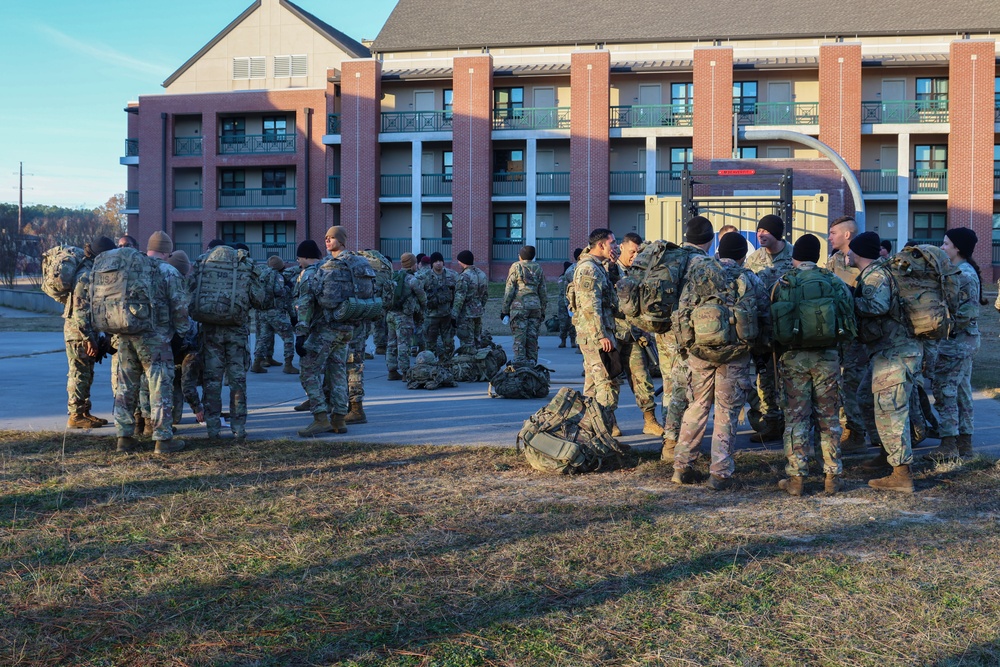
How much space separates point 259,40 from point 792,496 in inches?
Answer: 1768

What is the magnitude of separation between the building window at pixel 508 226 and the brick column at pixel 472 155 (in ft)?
4.71

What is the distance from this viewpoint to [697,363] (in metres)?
7.09

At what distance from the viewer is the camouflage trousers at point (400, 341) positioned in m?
14.2

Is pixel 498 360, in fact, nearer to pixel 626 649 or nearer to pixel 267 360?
pixel 267 360

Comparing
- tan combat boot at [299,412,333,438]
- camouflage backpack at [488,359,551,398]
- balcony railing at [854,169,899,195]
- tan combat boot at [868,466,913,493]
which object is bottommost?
tan combat boot at [868,466,913,493]

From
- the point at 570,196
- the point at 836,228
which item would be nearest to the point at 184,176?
the point at 570,196

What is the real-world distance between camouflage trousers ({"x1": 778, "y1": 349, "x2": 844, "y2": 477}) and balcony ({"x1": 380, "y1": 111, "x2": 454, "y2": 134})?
3604 cm

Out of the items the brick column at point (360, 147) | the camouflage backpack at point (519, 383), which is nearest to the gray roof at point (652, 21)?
the brick column at point (360, 147)

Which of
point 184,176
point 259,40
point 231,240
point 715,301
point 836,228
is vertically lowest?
point 715,301

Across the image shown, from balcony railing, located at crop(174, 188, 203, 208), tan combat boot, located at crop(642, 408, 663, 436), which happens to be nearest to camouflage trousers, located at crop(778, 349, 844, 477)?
tan combat boot, located at crop(642, 408, 663, 436)

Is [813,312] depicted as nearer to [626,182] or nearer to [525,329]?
[525,329]

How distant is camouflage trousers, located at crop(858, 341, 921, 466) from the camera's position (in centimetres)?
703

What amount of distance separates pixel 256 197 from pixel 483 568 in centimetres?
4339

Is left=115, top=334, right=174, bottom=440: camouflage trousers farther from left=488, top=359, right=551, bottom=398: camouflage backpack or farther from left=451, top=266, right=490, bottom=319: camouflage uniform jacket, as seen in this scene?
left=451, top=266, right=490, bottom=319: camouflage uniform jacket
